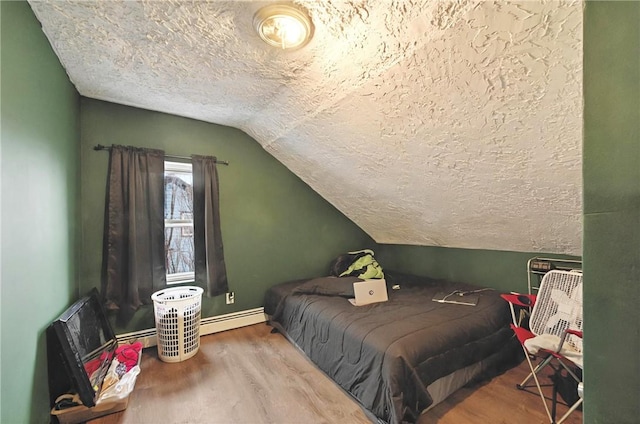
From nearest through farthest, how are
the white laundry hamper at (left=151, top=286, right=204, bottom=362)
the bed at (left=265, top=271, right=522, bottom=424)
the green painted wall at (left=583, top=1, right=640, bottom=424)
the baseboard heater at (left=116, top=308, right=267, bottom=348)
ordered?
the green painted wall at (left=583, top=1, right=640, bottom=424), the bed at (left=265, top=271, right=522, bottom=424), the white laundry hamper at (left=151, top=286, right=204, bottom=362), the baseboard heater at (left=116, top=308, right=267, bottom=348)

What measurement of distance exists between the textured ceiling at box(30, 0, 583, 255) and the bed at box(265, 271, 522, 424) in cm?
96

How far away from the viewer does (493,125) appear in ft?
5.02

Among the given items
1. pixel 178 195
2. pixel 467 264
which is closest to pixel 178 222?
pixel 178 195

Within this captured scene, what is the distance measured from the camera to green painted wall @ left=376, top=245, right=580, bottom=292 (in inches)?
103

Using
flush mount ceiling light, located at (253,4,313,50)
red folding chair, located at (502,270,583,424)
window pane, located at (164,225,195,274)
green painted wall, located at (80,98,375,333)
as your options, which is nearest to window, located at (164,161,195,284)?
window pane, located at (164,225,195,274)

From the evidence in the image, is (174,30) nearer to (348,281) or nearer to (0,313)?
→ (0,313)

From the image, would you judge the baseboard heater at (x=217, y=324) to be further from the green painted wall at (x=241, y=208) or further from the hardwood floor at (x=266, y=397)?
the hardwood floor at (x=266, y=397)

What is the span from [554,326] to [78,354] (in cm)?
319

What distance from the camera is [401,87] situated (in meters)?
1.58

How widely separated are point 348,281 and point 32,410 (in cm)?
230

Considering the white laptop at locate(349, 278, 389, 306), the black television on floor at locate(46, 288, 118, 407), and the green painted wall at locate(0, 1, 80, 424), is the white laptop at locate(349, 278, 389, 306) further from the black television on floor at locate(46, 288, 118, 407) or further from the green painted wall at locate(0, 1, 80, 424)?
the green painted wall at locate(0, 1, 80, 424)

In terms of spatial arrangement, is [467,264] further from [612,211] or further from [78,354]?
[78,354]

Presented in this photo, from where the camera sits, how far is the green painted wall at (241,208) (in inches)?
92.7

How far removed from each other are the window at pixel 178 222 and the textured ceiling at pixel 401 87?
65 cm
